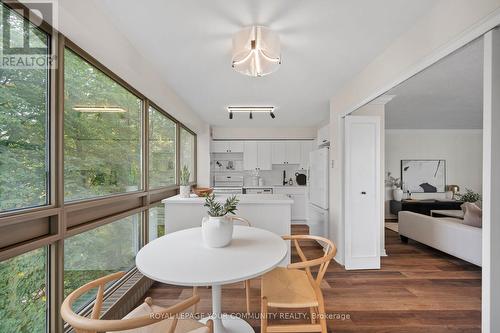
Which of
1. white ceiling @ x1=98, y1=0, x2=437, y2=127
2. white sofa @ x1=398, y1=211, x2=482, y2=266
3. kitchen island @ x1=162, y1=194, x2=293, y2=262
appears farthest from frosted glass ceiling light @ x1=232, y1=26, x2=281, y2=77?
white sofa @ x1=398, y1=211, x2=482, y2=266

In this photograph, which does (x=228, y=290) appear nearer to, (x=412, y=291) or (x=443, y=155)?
(x=412, y=291)

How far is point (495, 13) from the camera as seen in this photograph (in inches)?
45.8

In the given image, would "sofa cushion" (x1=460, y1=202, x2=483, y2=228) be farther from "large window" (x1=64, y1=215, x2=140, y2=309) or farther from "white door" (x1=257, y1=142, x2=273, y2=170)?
"large window" (x1=64, y1=215, x2=140, y2=309)

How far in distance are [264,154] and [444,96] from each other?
3.72 metres

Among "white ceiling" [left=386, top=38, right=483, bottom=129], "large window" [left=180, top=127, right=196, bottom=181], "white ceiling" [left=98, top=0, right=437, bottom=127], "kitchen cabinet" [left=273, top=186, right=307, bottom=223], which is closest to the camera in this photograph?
"white ceiling" [left=98, top=0, right=437, bottom=127]

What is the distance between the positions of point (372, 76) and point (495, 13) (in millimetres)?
1200

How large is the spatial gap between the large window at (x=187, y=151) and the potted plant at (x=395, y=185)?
17.2 ft

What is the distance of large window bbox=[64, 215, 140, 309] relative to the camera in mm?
1579

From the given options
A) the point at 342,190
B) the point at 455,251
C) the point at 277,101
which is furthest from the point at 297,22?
the point at 455,251

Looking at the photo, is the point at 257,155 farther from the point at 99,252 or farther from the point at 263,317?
the point at 263,317

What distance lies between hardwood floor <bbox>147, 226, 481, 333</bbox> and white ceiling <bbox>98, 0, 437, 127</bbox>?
2471 mm

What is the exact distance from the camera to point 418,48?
1.71m

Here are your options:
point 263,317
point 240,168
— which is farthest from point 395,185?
point 263,317

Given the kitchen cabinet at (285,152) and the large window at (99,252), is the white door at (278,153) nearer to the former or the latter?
the kitchen cabinet at (285,152)
